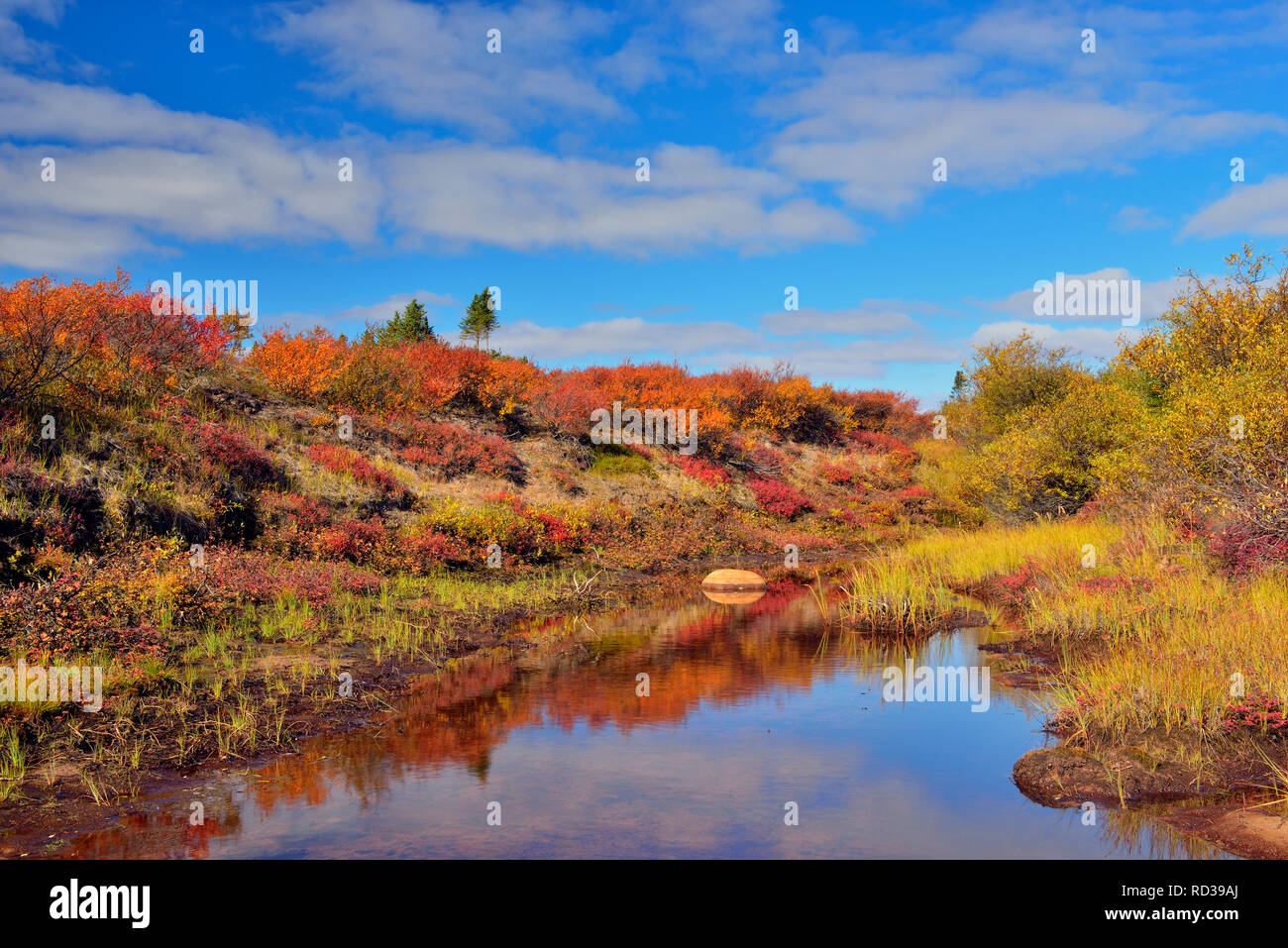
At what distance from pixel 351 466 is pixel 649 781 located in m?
14.6

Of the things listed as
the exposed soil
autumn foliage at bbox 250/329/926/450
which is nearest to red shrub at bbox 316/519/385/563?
autumn foliage at bbox 250/329/926/450

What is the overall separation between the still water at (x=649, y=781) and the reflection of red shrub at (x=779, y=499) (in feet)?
60.5

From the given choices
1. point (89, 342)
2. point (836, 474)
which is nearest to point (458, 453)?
point (89, 342)

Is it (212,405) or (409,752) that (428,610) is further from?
(212,405)

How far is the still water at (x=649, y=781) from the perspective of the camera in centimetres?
666

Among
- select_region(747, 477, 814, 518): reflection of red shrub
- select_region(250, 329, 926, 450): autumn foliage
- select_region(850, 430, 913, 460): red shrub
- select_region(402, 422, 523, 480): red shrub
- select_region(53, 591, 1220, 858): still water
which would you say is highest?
select_region(250, 329, 926, 450): autumn foliage

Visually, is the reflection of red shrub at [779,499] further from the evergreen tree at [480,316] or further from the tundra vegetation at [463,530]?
the evergreen tree at [480,316]

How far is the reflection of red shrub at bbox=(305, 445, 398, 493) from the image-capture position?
2019cm

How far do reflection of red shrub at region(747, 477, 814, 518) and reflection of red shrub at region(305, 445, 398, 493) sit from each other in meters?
14.9

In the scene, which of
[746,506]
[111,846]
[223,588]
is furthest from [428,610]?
[746,506]

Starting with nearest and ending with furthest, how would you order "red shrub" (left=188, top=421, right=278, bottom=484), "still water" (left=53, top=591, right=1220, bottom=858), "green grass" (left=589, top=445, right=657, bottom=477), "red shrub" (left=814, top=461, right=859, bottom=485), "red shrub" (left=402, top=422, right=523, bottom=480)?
"still water" (left=53, top=591, right=1220, bottom=858), "red shrub" (left=188, top=421, right=278, bottom=484), "red shrub" (left=402, top=422, right=523, bottom=480), "green grass" (left=589, top=445, right=657, bottom=477), "red shrub" (left=814, top=461, right=859, bottom=485)

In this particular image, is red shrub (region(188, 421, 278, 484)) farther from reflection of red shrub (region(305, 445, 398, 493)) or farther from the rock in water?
the rock in water

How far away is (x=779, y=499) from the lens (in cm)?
3200

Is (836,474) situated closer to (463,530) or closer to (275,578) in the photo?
(463,530)
